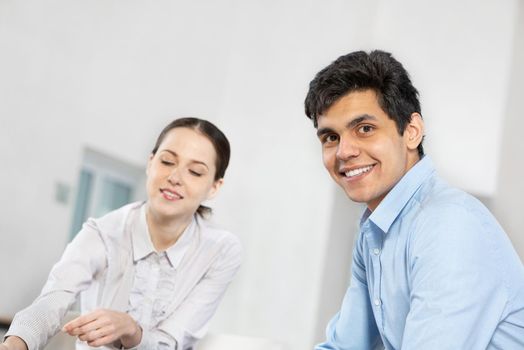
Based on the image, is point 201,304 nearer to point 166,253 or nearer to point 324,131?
point 166,253

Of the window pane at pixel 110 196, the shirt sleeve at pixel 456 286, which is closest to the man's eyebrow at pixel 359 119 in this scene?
the shirt sleeve at pixel 456 286

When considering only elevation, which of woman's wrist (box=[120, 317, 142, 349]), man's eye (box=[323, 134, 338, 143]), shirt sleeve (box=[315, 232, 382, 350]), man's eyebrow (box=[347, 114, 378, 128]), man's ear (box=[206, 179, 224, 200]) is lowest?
woman's wrist (box=[120, 317, 142, 349])

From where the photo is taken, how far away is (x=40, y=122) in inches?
166

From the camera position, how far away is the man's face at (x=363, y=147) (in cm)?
127

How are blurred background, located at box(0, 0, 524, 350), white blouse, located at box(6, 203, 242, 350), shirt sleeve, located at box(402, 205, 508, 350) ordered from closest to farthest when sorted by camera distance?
shirt sleeve, located at box(402, 205, 508, 350) → white blouse, located at box(6, 203, 242, 350) → blurred background, located at box(0, 0, 524, 350)

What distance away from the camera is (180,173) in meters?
1.93

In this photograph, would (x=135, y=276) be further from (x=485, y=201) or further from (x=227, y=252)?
(x=485, y=201)

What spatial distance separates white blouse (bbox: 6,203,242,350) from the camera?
1794 mm

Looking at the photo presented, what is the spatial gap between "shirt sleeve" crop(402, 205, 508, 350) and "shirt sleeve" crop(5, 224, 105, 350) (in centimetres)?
80

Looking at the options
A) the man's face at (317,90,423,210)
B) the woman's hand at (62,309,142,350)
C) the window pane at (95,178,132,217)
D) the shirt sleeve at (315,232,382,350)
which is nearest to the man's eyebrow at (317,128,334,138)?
the man's face at (317,90,423,210)

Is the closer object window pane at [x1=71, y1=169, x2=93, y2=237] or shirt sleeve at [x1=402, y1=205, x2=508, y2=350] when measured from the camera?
shirt sleeve at [x1=402, y1=205, x2=508, y2=350]

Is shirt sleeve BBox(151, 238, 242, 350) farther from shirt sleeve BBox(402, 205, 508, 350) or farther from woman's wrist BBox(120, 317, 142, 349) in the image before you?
shirt sleeve BBox(402, 205, 508, 350)

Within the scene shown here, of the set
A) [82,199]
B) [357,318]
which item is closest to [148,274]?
[357,318]

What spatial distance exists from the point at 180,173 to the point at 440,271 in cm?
99
